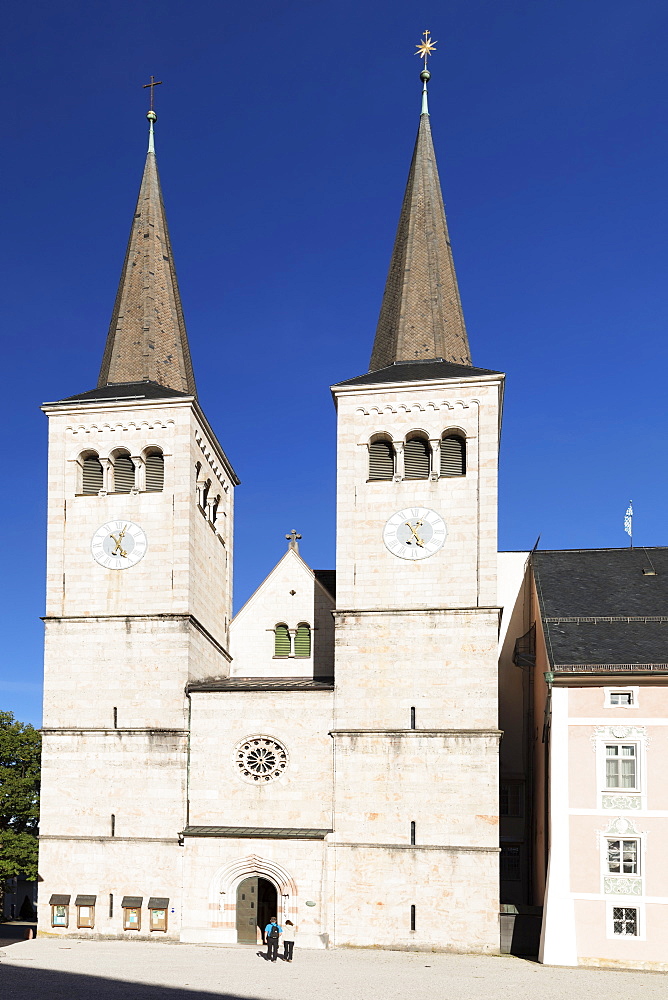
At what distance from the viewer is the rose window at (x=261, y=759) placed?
115 ft

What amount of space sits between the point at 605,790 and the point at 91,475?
1922cm

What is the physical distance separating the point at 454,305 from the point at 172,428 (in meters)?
10.8

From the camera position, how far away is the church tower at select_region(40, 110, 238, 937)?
34.8 meters

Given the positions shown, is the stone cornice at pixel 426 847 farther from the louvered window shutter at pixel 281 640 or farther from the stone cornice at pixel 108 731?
the louvered window shutter at pixel 281 640

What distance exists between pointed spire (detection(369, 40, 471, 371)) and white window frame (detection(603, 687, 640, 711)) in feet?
42.5

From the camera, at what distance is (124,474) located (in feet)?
127

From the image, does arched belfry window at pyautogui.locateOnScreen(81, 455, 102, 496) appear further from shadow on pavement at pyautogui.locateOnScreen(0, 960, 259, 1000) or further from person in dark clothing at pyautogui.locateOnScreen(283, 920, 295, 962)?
shadow on pavement at pyautogui.locateOnScreen(0, 960, 259, 1000)

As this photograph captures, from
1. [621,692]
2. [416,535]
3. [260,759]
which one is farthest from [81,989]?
[416,535]

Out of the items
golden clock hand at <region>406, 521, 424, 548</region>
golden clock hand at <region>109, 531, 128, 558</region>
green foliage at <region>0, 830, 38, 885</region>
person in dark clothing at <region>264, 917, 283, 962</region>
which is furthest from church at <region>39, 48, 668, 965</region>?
green foliage at <region>0, 830, 38, 885</region>

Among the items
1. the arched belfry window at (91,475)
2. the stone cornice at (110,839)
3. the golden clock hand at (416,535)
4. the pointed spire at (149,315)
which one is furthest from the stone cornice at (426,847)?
the pointed spire at (149,315)

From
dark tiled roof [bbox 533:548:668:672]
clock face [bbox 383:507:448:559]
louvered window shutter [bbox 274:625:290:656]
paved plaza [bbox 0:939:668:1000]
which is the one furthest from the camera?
louvered window shutter [bbox 274:625:290:656]

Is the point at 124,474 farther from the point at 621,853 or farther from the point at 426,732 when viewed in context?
the point at 621,853

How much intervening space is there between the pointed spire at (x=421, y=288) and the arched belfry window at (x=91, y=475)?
9960 mm

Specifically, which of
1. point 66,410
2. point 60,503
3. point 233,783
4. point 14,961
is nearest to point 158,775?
point 233,783
